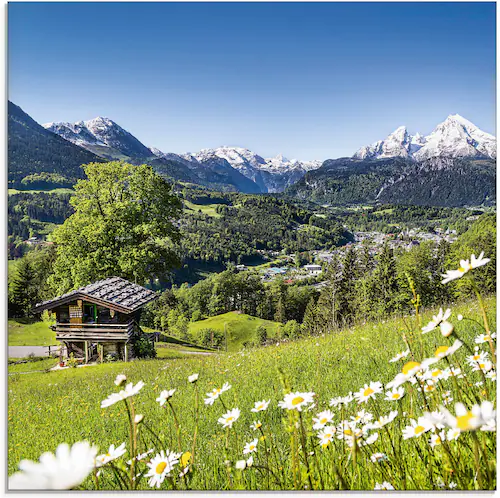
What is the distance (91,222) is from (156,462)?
12.8ft

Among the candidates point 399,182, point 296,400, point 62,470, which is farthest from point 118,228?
point 62,470

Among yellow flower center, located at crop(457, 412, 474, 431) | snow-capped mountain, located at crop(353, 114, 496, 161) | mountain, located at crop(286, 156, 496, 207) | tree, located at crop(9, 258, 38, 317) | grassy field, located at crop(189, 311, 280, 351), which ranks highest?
snow-capped mountain, located at crop(353, 114, 496, 161)

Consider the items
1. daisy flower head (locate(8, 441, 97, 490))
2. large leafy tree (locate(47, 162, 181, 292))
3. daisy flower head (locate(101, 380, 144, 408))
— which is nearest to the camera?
daisy flower head (locate(8, 441, 97, 490))

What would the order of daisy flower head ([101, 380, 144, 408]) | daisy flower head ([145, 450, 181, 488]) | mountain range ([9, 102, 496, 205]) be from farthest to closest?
mountain range ([9, 102, 496, 205])
daisy flower head ([145, 450, 181, 488])
daisy flower head ([101, 380, 144, 408])

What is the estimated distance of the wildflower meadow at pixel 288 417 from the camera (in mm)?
1114

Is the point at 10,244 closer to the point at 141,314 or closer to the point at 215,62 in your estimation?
the point at 141,314

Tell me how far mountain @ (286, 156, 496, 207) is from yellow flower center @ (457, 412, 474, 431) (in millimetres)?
3010

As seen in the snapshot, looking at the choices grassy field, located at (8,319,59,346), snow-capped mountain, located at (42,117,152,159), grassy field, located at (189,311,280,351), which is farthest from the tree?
grassy field, located at (189,311,280,351)

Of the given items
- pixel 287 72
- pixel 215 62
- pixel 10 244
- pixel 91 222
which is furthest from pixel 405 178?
pixel 10 244

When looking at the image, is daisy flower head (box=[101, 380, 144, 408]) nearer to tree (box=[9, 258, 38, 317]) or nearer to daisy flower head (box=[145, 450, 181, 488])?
daisy flower head (box=[145, 450, 181, 488])

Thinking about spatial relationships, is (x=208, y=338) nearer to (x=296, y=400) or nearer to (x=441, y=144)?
(x=441, y=144)

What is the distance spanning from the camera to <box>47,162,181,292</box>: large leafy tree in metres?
4.37

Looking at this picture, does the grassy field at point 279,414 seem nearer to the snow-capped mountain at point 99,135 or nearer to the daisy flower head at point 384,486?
the daisy flower head at point 384,486

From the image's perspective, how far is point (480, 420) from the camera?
0.70m
